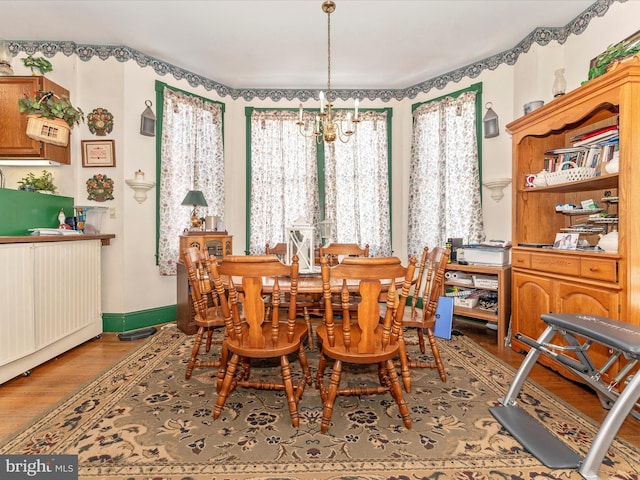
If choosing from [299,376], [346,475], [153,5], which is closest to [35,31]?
[153,5]

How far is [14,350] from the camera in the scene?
2375 mm

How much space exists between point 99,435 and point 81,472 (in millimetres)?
283

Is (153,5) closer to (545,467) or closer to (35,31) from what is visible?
(35,31)

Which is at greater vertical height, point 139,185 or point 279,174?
point 279,174

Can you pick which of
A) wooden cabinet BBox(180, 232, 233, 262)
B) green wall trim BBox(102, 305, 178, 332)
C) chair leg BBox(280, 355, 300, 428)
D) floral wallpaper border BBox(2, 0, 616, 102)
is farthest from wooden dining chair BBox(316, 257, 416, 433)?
floral wallpaper border BBox(2, 0, 616, 102)

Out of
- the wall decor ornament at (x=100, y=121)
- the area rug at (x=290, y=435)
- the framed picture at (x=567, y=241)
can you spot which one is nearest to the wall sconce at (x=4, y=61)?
the wall decor ornament at (x=100, y=121)

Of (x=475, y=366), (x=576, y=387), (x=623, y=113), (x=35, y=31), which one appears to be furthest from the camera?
(x=35, y=31)

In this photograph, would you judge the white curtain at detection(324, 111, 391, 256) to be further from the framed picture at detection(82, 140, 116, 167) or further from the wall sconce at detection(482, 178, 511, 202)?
the framed picture at detection(82, 140, 116, 167)

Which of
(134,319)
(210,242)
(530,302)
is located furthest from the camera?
(210,242)

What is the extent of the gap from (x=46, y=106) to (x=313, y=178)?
114 inches

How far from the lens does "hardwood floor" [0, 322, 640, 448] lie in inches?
76.8

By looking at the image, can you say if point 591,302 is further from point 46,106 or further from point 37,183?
point 37,183

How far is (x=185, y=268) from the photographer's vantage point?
11.6 ft

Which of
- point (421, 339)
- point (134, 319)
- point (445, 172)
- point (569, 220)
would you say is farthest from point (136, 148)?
point (569, 220)
